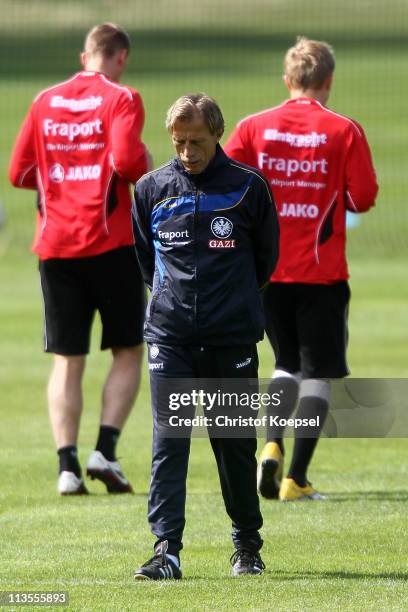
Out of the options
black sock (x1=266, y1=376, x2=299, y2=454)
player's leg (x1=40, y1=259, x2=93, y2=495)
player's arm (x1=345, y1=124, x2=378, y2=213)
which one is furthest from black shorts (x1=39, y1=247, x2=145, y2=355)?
player's arm (x1=345, y1=124, x2=378, y2=213)

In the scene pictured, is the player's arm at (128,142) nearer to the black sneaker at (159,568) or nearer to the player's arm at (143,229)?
the player's arm at (143,229)

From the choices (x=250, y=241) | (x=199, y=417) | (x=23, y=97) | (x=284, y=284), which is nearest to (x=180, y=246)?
(x=250, y=241)

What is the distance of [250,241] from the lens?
20.5ft

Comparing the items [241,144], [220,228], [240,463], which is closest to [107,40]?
[241,144]

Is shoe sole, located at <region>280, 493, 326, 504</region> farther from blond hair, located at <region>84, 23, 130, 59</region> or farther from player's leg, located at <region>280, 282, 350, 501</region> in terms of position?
blond hair, located at <region>84, 23, 130, 59</region>

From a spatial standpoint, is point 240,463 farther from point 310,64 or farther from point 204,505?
point 310,64

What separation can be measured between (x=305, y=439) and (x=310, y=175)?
1452 millimetres

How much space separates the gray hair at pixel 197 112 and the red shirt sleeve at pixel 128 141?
7.09ft

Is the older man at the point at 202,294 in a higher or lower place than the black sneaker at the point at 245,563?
higher

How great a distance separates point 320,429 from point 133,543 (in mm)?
1826

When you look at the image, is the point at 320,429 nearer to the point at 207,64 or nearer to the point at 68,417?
the point at 68,417

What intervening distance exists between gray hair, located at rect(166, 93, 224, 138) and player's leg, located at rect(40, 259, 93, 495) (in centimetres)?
260

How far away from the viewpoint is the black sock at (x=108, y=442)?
8445 mm

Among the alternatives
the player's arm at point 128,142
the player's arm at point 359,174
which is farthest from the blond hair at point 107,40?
the player's arm at point 359,174
